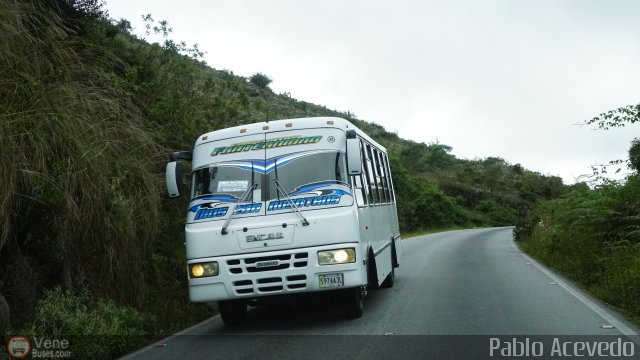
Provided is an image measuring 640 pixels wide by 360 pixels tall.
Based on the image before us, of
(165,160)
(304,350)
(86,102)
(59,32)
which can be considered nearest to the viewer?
(304,350)

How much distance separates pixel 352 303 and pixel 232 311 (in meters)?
1.68

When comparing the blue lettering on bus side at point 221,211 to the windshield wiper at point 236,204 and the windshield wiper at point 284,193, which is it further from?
the windshield wiper at point 284,193

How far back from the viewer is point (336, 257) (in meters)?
7.59

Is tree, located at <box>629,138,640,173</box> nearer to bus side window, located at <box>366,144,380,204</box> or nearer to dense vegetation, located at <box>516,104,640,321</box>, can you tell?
dense vegetation, located at <box>516,104,640,321</box>

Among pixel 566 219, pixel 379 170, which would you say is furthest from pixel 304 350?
pixel 566 219

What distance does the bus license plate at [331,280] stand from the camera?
7539mm

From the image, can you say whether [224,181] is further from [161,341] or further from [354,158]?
[161,341]

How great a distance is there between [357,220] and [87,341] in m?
3.41

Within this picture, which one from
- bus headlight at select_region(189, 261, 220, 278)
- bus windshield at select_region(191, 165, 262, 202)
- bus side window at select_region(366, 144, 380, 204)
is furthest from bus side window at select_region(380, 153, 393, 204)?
bus headlight at select_region(189, 261, 220, 278)

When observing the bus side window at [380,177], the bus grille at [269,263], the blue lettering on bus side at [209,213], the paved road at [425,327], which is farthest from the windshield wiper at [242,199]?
the bus side window at [380,177]

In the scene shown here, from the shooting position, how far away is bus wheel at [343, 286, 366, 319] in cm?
824

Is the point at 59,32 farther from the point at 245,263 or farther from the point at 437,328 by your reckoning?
the point at 437,328

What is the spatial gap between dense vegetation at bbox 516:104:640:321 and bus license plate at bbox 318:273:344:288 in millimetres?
4304

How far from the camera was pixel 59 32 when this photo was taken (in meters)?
9.26
